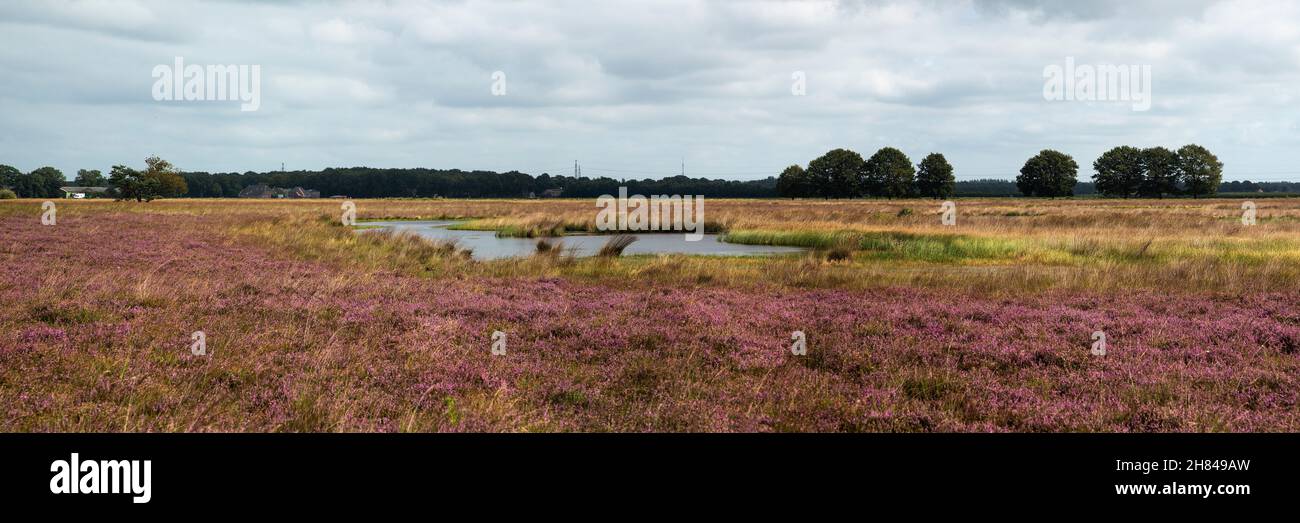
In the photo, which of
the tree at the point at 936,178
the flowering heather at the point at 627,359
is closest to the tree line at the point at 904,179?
the tree at the point at 936,178

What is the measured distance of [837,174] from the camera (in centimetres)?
14412

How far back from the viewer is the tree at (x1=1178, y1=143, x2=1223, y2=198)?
436 ft

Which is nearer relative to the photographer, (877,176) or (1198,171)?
(1198,171)

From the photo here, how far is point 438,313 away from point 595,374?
15.4ft

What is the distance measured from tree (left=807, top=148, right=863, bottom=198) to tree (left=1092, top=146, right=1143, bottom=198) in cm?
4293

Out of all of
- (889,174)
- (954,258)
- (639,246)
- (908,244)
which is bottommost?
(954,258)

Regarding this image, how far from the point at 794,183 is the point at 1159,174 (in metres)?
63.9

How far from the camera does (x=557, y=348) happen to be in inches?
395

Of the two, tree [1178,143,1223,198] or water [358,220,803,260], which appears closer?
water [358,220,803,260]

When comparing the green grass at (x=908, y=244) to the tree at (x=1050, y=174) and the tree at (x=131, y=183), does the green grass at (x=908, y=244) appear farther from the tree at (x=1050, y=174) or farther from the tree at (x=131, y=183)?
the tree at (x=1050, y=174)

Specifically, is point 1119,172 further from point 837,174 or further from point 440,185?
point 440,185

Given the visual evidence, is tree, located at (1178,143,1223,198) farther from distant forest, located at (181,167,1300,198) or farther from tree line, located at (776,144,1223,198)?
distant forest, located at (181,167,1300,198)

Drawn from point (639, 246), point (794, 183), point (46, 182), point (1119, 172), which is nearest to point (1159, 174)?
point (1119, 172)

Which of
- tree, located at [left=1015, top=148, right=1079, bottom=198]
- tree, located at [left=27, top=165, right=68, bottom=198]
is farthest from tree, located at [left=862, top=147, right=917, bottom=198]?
tree, located at [left=27, top=165, right=68, bottom=198]
